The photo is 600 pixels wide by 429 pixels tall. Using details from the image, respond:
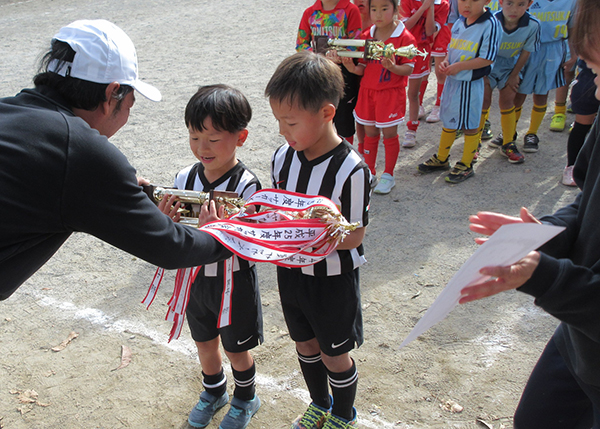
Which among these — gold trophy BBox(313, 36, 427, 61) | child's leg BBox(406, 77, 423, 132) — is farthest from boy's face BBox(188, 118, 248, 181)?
child's leg BBox(406, 77, 423, 132)

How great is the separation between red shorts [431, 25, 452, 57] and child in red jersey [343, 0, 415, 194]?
2.15 m

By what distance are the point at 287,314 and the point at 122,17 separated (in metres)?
12.2

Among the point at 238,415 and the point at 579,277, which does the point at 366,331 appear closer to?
the point at 238,415

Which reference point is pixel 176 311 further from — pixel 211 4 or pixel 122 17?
pixel 211 4

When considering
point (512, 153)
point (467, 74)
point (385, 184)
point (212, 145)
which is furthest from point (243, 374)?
point (512, 153)

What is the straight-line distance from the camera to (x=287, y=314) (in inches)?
106

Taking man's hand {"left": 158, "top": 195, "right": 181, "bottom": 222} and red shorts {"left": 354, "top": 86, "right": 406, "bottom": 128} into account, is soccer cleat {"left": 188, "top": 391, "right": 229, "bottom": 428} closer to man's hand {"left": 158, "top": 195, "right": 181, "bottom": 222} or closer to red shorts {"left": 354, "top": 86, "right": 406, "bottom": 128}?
man's hand {"left": 158, "top": 195, "right": 181, "bottom": 222}

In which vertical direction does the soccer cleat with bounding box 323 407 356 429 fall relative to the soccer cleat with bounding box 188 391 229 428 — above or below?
above

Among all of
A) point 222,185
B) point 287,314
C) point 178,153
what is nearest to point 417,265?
point 287,314

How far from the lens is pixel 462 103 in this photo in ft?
17.7

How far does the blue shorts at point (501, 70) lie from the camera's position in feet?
18.7

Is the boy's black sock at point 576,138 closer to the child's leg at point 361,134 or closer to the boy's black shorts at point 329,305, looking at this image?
the child's leg at point 361,134

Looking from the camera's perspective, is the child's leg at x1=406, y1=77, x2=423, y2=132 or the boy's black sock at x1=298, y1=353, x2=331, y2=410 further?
the child's leg at x1=406, y1=77, x2=423, y2=132

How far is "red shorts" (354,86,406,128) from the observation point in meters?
5.15
